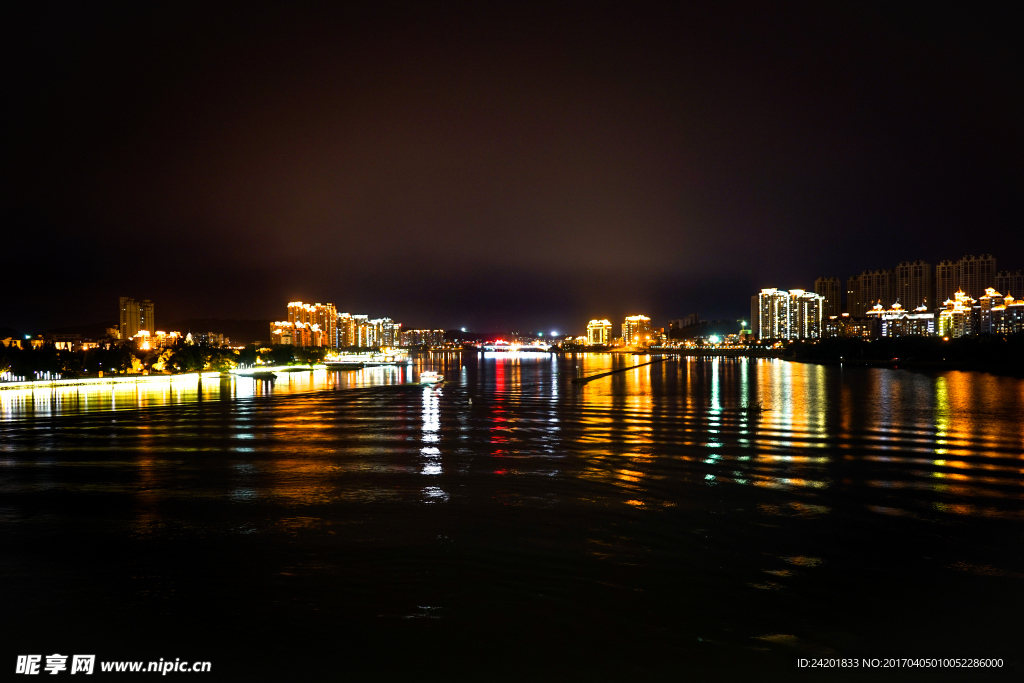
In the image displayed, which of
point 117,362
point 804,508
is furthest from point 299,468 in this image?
point 117,362

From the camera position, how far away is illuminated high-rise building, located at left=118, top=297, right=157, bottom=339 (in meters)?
155

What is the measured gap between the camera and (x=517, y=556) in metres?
7.43

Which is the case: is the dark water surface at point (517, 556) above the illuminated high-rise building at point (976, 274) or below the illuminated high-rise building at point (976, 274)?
below

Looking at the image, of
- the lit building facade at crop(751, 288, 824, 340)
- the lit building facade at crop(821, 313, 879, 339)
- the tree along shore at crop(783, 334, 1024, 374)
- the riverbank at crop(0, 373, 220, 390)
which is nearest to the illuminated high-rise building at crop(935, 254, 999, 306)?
the lit building facade at crop(821, 313, 879, 339)

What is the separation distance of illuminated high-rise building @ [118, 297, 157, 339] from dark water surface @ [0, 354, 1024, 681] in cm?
15705

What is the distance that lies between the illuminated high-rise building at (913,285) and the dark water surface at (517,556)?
171m

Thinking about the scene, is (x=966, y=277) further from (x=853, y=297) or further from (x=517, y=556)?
(x=517, y=556)

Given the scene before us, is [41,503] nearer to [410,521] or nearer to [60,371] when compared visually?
[410,521]

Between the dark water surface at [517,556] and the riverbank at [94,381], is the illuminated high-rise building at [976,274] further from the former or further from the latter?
the dark water surface at [517,556]

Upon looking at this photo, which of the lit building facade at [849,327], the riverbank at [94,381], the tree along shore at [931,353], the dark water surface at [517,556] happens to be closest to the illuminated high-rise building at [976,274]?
the lit building facade at [849,327]

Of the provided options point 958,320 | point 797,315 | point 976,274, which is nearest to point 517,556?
point 958,320

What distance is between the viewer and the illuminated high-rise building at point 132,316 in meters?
155

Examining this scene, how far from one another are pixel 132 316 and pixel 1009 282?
628ft

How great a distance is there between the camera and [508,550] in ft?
25.1
